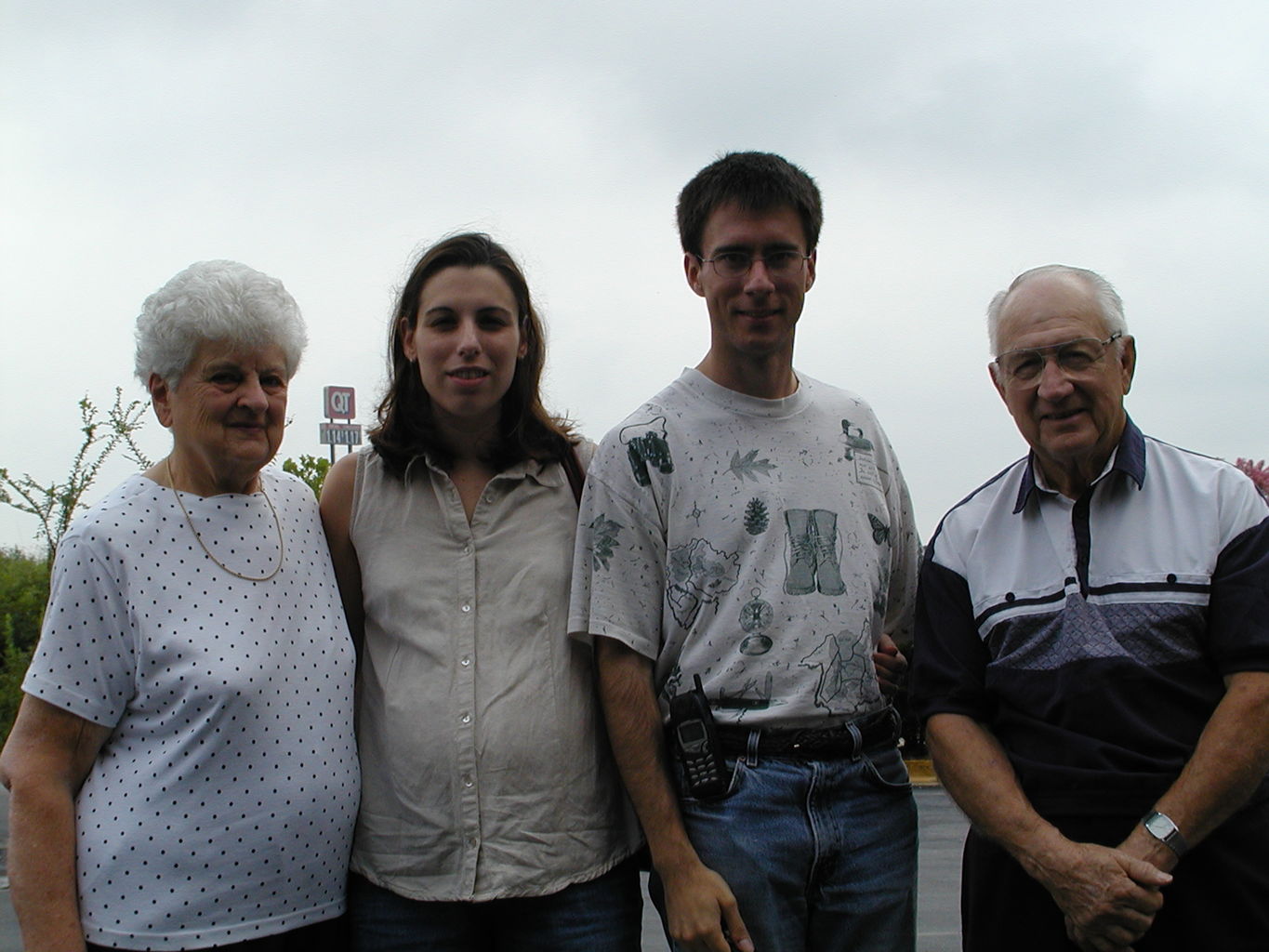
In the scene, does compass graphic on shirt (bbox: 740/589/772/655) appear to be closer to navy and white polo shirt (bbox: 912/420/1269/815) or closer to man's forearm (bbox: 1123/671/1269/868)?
navy and white polo shirt (bbox: 912/420/1269/815)

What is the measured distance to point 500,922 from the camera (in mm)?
2393

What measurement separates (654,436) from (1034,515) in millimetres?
852

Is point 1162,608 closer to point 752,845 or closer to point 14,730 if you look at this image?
point 752,845

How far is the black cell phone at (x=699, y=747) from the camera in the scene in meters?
2.28

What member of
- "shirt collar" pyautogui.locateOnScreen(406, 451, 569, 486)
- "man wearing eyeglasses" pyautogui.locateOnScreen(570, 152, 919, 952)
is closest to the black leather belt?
"man wearing eyeglasses" pyautogui.locateOnScreen(570, 152, 919, 952)

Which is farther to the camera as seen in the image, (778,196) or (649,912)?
(649,912)

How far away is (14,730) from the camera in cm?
212

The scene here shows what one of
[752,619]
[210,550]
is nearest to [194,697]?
[210,550]

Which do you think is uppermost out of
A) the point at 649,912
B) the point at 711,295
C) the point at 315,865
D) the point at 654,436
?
the point at 711,295

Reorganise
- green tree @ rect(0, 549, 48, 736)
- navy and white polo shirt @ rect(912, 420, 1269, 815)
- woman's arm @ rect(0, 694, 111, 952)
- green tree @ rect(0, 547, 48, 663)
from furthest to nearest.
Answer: green tree @ rect(0, 547, 48, 663), green tree @ rect(0, 549, 48, 736), navy and white polo shirt @ rect(912, 420, 1269, 815), woman's arm @ rect(0, 694, 111, 952)

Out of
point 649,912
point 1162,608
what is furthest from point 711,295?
point 649,912

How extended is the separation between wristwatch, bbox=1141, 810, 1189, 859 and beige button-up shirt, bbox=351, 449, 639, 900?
1.07 metres

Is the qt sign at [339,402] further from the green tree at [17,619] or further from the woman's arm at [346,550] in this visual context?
the woman's arm at [346,550]

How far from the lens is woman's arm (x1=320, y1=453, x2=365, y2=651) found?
2.63 meters
